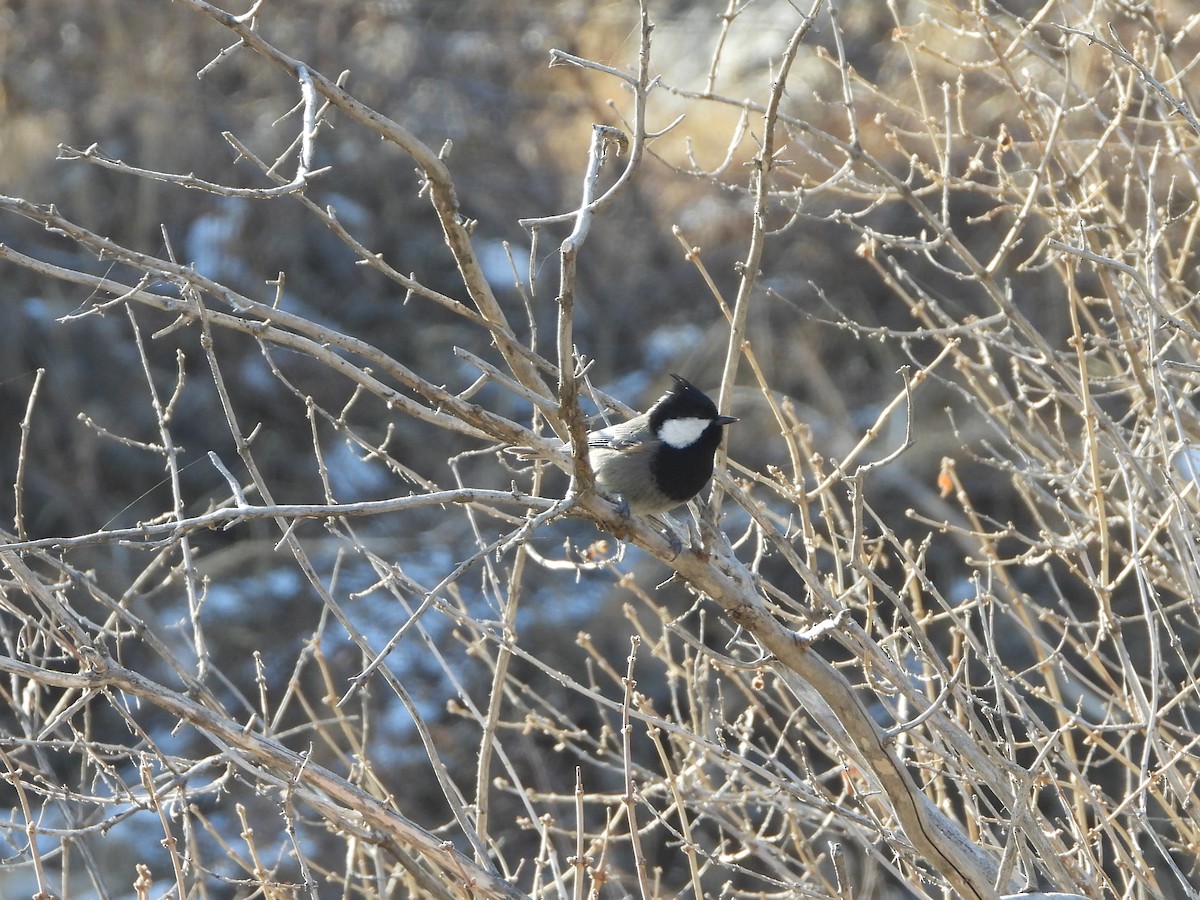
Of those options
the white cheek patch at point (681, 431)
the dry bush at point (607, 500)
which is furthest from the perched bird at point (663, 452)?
the dry bush at point (607, 500)

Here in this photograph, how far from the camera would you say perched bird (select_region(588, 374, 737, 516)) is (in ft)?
13.4

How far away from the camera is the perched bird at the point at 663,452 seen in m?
4.10

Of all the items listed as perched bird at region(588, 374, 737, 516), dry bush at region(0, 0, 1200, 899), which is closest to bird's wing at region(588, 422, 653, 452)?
perched bird at region(588, 374, 737, 516)

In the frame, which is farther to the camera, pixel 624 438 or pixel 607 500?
pixel 624 438

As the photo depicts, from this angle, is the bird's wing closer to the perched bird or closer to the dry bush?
the perched bird

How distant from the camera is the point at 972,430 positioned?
34.0 ft

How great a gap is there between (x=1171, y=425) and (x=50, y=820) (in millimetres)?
7592

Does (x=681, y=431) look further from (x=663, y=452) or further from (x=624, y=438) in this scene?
(x=624, y=438)

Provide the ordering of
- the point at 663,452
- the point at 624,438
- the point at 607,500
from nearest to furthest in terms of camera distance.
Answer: the point at 607,500
the point at 663,452
the point at 624,438

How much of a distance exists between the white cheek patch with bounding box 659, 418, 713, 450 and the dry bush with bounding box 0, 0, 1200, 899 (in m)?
0.24

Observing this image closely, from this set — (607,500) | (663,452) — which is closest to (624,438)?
(663,452)

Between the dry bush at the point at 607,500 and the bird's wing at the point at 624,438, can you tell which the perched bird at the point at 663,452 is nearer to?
the bird's wing at the point at 624,438

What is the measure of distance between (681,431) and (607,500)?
4.40 feet

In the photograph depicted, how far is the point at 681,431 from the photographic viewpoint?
4254mm
